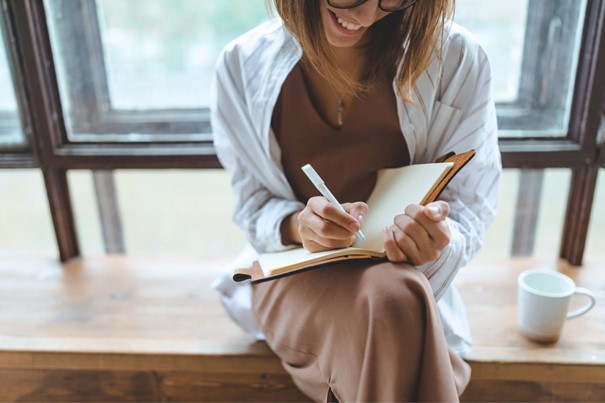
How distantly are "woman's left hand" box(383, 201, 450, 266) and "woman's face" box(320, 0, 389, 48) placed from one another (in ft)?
0.85

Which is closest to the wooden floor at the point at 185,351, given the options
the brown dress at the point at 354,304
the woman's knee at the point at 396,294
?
the brown dress at the point at 354,304

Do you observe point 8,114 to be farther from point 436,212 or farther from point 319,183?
point 436,212

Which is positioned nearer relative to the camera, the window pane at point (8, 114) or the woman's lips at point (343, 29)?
the woman's lips at point (343, 29)

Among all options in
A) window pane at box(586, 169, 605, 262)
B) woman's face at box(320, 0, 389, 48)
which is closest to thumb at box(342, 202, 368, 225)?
woman's face at box(320, 0, 389, 48)

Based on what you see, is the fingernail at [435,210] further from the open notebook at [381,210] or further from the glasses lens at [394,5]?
the glasses lens at [394,5]

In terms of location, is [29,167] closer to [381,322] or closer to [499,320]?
[381,322]

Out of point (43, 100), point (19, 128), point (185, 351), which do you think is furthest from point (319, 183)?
point (19, 128)

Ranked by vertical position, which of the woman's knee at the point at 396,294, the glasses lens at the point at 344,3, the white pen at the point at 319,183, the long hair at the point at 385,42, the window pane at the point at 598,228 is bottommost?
the window pane at the point at 598,228

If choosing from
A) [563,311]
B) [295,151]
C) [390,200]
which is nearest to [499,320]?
[563,311]

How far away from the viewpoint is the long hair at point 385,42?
776 millimetres

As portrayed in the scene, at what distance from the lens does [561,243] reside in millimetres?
1280

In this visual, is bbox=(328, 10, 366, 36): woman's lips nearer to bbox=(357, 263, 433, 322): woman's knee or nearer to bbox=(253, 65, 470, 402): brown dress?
bbox=(253, 65, 470, 402): brown dress

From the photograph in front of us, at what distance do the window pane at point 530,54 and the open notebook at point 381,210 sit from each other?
0.45 m

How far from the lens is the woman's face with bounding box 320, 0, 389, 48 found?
0.72 m
